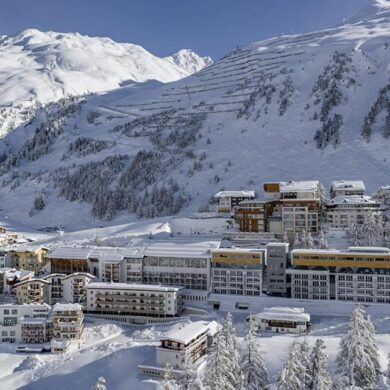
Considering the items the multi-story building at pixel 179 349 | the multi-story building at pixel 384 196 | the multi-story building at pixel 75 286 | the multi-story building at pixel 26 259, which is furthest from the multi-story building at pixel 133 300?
the multi-story building at pixel 384 196

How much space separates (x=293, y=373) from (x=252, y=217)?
61.7 meters

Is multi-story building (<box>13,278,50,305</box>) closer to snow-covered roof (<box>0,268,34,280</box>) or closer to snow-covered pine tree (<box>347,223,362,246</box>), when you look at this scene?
snow-covered roof (<box>0,268,34,280</box>)

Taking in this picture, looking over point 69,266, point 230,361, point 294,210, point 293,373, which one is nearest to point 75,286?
point 69,266

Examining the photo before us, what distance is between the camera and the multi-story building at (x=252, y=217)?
98375 millimetres

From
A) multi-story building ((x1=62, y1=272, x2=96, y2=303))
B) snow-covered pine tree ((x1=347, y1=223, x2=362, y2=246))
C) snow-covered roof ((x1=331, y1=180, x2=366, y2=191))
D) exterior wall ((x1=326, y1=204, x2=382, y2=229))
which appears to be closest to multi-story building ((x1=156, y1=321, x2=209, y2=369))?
multi-story building ((x1=62, y1=272, x2=96, y2=303))

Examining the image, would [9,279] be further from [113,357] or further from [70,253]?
[113,357]

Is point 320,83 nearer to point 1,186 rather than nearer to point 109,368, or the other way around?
point 1,186

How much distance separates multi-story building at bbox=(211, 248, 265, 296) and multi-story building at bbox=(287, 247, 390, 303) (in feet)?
15.8

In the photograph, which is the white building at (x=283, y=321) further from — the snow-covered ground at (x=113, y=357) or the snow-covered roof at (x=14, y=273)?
the snow-covered roof at (x=14, y=273)

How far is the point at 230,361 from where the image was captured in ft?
133

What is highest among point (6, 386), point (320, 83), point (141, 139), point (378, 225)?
point (320, 83)

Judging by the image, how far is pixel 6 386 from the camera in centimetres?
5459

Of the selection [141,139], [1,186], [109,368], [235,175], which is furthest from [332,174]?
[1,186]

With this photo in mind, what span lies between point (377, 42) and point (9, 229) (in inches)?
5691
